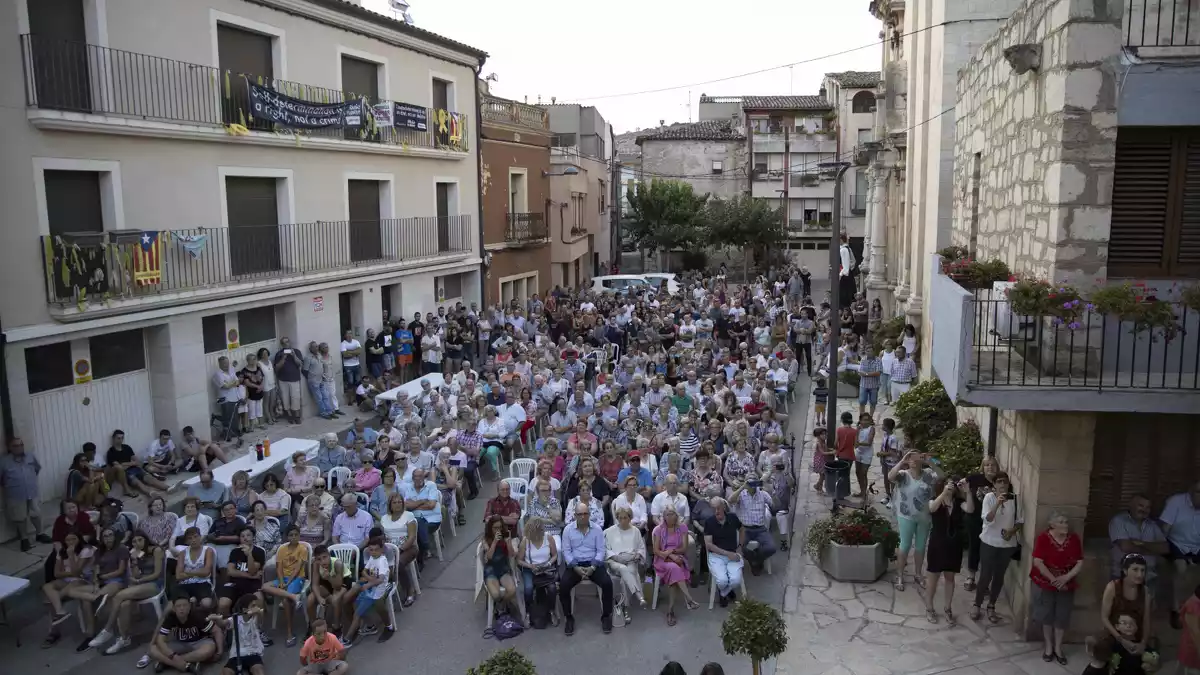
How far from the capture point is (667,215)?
4691 centimetres

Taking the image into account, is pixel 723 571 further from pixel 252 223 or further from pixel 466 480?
pixel 252 223

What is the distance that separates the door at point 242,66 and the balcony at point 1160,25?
14709 millimetres

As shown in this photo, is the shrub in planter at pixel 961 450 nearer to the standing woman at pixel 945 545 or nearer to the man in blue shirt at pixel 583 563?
the standing woman at pixel 945 545

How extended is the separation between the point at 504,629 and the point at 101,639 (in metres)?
4.44

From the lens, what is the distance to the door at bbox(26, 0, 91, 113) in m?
13.5

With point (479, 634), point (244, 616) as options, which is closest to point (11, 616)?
point (244, 616)

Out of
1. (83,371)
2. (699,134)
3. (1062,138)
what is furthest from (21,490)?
(699,134)

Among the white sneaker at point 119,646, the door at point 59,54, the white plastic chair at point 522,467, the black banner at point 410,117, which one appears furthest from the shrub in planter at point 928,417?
the black banner at point 410,117

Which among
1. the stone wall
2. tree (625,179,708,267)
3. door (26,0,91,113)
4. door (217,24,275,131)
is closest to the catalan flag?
door (26,0,91,113)

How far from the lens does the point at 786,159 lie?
5056 centimetres

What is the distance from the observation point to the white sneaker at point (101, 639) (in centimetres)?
1019

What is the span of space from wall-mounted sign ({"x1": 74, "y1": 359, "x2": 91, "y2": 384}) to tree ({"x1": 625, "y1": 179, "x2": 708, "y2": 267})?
34.1 m

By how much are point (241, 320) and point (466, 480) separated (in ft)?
21.4

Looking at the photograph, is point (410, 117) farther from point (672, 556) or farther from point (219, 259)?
point (672, 556)
